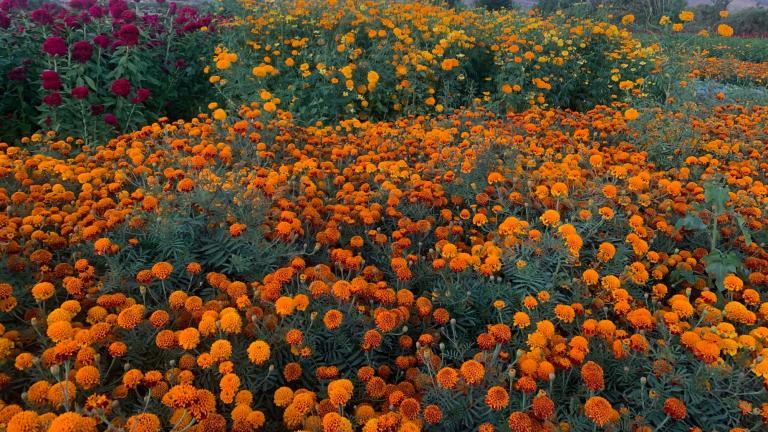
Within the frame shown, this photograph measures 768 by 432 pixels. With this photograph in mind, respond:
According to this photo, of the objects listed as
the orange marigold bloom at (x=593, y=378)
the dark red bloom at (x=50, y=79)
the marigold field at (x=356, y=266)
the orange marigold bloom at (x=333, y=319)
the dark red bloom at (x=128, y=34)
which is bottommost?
the marigold field at (x=356, y=266)

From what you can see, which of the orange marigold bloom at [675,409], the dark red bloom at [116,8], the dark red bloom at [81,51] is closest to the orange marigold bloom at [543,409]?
the orange marigold bloom at [675,409]

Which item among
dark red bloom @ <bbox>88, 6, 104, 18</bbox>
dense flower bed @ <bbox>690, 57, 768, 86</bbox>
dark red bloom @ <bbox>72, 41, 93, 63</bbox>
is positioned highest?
dark red bloom @ <bbox>88, 6, 104, 18</bbox>

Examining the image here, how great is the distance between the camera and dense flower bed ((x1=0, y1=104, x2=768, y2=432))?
1.75 meters

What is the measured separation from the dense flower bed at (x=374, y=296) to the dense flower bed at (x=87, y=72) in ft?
3.12

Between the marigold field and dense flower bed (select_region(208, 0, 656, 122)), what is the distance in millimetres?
119

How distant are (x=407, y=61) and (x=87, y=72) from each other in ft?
11.0

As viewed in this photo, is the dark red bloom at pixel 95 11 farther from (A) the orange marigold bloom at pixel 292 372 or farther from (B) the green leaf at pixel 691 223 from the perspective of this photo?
(B) the green leaf at pixel 691 223

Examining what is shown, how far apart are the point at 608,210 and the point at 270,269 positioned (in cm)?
178

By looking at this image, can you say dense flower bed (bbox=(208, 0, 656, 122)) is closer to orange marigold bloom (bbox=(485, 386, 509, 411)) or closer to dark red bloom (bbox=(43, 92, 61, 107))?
dark red bloom (bbox=(43, 92, 61, 107))

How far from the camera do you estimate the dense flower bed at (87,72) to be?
4531 millimetres

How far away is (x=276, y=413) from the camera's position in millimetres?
1991

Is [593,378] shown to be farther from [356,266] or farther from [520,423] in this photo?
[356,266]

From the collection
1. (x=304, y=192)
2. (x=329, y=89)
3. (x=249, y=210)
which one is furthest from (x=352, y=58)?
(x=249, y=210)

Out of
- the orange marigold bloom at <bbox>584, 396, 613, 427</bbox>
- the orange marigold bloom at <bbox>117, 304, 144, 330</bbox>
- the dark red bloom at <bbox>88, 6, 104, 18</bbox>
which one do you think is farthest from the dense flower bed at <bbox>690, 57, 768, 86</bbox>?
the orange marigold bloom at <bbox>117, 304, 144, 330</bbox>
